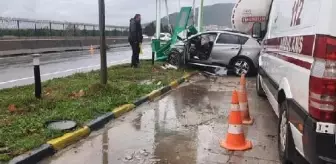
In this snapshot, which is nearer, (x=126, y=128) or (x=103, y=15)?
(x=126, y=128)

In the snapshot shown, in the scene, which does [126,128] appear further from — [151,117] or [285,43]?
[285,43]

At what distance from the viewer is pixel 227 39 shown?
45.5ft

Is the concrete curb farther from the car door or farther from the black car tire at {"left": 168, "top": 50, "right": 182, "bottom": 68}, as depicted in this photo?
the black car tire at {"left": 168, "top": 50, "right": 182, "bottom": 68}

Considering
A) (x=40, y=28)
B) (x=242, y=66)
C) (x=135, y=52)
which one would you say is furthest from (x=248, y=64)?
(x=40, y=28)

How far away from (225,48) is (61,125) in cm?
904

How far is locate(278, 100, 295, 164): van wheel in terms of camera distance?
3.89m

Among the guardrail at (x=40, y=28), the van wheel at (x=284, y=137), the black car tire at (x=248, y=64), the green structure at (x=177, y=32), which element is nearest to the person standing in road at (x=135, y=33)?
the green structure at (x=177, y=32)

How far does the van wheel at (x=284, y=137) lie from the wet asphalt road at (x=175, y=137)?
0.35 m

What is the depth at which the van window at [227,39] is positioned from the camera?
1369 cm

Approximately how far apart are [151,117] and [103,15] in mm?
2565

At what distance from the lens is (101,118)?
6387mm

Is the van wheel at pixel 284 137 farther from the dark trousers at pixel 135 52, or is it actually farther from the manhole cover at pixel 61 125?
the dark trousers at pixel 135 52

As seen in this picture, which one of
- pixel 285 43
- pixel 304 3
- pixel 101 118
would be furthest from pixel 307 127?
pixel 101 118

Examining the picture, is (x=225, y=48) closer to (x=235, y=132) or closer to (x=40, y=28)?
(x=235, y=132)
